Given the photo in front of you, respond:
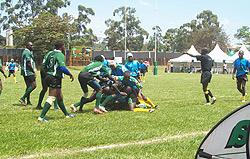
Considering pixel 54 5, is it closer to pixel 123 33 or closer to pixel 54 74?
pixel 123 33

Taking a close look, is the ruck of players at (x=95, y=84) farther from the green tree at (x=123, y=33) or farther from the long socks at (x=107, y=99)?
the green tree at (x=123, y=33)

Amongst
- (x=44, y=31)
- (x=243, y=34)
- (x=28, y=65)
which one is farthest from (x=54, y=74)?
(x=243, y=34)

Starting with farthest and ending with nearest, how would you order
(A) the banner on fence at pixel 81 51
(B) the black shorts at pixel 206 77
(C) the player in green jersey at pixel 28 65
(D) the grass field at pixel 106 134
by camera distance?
1. (A) the banner on fence at pixel 81 51
2. (B) the black shorts at pixel 206 77
3. (C) the player in green jersey at pixel 28 65
4. (D) the grass field at pixel 106 134

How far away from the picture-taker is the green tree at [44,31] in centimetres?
5834

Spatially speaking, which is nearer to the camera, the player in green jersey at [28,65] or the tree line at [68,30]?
the player in green jersey at [28,65]

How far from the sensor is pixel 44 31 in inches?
2301

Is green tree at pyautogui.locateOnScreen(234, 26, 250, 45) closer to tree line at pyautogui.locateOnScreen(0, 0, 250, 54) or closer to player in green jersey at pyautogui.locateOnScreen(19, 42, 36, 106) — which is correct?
tree line at pyautogui.locateOnScreen(0, 0, 250, 54)

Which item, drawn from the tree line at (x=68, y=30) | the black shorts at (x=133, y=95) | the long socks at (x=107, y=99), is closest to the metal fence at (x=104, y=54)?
the tree line at (x=68, y=30)

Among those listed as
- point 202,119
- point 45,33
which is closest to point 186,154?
point 202,119

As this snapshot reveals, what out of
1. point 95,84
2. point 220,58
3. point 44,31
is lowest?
point 95,84

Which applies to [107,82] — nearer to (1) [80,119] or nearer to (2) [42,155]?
(1) [80,119]

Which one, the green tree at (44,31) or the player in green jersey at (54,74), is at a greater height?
the green tree at (44,31)

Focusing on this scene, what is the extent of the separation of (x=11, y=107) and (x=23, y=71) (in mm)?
1224

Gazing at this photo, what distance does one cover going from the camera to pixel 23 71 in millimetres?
10164
